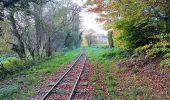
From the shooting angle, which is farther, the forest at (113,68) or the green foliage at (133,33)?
the green foliage at (133,33)

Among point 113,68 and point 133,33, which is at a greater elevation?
point 133,33

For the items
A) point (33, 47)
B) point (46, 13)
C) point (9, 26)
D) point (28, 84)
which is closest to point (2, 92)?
point (28, 84)

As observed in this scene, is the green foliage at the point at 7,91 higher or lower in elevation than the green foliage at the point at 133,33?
lower

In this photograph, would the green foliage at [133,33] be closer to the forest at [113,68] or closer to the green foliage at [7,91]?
the forest at [113,68]

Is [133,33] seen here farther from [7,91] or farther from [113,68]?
[7,91]

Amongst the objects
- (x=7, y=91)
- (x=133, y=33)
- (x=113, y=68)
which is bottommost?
(x=113, y=68)

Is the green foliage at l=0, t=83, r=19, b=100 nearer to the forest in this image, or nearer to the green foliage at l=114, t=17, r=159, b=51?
Answer: the forest

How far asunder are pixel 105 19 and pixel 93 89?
1157 cm

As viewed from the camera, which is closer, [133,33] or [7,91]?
[7,91]

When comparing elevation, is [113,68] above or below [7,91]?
below

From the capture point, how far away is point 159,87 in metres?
11.8

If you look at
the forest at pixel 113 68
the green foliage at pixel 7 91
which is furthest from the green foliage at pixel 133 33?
the green foliage at pixel 7 91

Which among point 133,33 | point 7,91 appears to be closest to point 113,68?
point 133,33

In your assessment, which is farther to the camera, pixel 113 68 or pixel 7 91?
pixel 113 68
